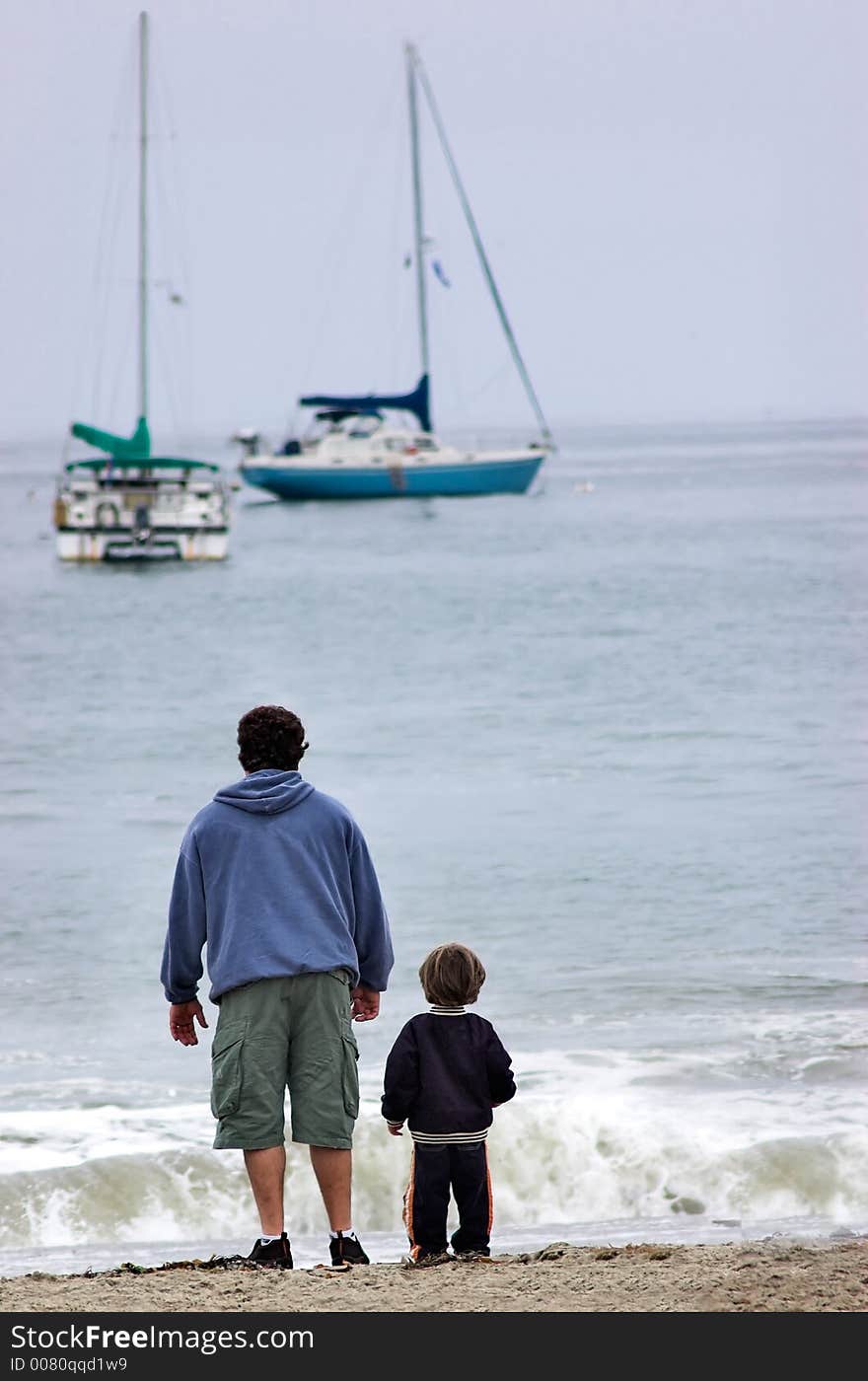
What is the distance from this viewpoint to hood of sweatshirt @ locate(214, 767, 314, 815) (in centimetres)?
249

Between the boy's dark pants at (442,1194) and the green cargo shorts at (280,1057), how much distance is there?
0.48ft

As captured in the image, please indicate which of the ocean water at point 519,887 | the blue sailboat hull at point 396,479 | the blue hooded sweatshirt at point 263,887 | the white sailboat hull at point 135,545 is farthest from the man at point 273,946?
the blue sailboat hull at point 396,479

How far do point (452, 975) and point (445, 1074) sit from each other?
0.16 meters

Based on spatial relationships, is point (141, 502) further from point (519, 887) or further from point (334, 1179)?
point (334, 1179)

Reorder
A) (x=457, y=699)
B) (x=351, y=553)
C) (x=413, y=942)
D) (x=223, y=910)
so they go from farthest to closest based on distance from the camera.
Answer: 1. (x=351, y=553)
2. (x=457, y=699)
3. (x=413, y=942)
4. (x=223, y=910)

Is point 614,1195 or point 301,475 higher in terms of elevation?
point 301,475

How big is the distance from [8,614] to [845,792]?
17.6m

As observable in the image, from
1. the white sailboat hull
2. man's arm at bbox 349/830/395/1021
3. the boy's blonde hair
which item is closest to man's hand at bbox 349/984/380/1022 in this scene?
man's arm at bbox 349/830/395/1021

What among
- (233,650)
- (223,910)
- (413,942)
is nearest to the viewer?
(223,910)

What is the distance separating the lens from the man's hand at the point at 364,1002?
260 cm

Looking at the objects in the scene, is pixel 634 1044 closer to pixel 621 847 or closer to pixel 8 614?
pixel 621 847

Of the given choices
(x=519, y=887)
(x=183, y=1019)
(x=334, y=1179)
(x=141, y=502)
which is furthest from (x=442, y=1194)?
(x=141, y=502)

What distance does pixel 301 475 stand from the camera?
4247 centimetres

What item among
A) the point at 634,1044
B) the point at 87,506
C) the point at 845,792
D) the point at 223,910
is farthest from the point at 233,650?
the point at 223,910
